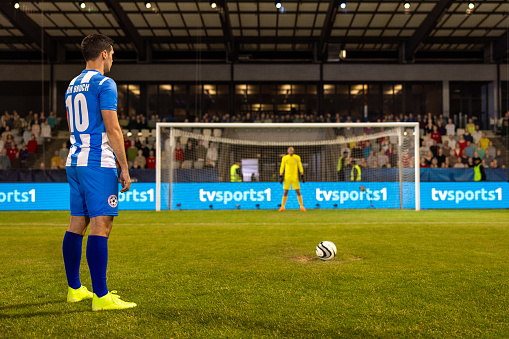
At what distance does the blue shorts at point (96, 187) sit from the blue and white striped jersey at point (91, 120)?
0.05 meters

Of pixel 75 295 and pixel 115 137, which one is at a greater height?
pixel 115 137

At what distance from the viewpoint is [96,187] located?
3.13 meters

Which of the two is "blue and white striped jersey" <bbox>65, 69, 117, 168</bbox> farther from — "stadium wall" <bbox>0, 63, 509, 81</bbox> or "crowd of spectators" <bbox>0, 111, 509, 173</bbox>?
"stadium wall" <bbox>0, 63, 509, 81</bbox>

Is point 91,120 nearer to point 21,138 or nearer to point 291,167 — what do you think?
point 291,167

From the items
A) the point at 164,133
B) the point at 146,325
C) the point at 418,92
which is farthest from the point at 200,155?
the point at 418,92

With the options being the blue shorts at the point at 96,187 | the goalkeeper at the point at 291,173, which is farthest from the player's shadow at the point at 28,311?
the goalkeeper at the point at 291,173

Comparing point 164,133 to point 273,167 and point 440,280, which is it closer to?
point 273,167

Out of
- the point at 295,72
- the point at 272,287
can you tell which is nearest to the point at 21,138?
the point at 295,72

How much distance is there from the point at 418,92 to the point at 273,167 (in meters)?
15.8

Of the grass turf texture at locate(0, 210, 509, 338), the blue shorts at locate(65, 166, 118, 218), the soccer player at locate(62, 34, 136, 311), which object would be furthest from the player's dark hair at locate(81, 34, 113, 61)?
the grass turf texture at locate(0, 210, 509, 338)

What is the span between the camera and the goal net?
14.3m

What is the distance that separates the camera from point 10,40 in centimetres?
2464

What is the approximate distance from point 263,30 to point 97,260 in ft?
77.1

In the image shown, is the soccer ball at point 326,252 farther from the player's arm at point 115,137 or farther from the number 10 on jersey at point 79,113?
A: the number 10 on jersey at point 79,113
